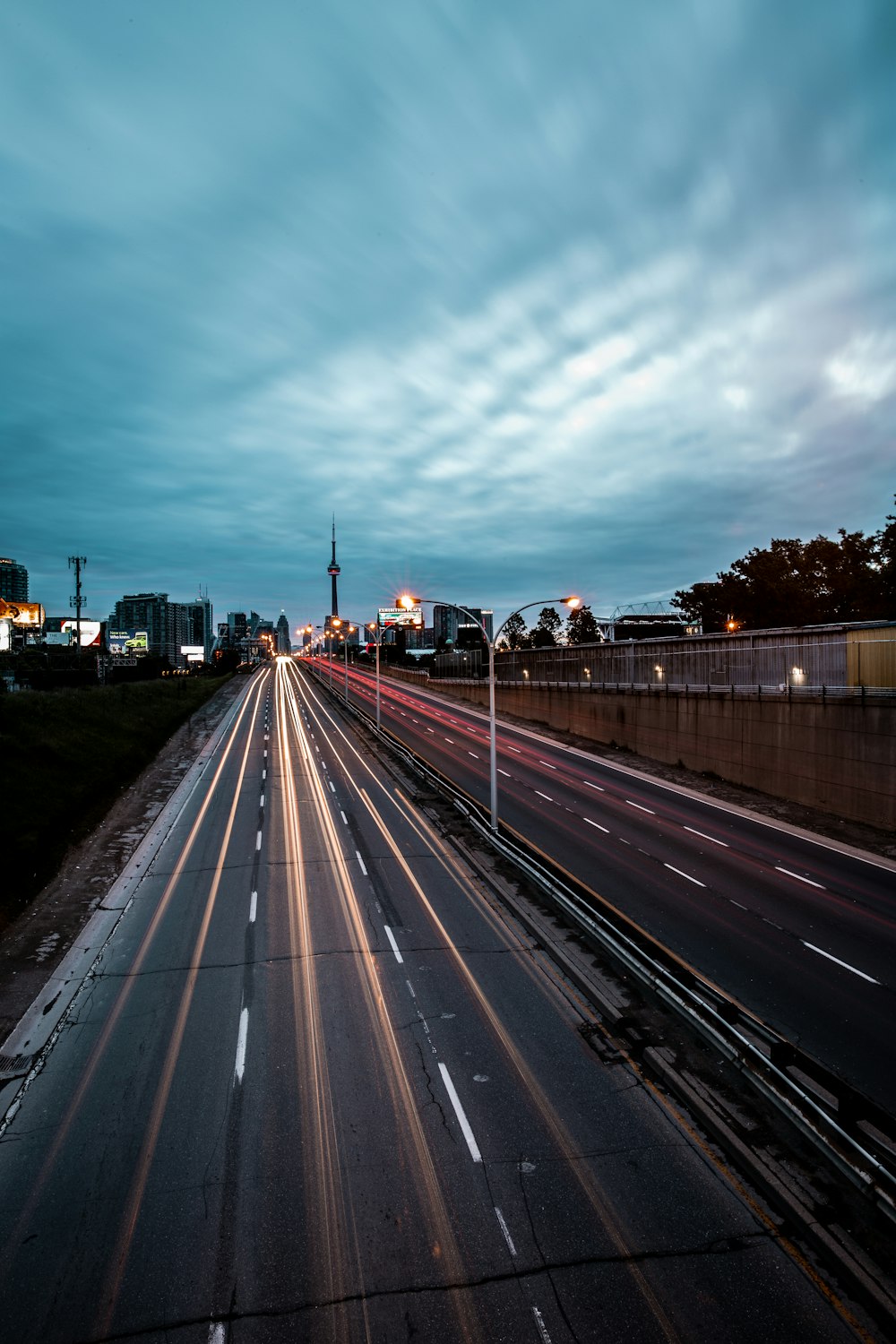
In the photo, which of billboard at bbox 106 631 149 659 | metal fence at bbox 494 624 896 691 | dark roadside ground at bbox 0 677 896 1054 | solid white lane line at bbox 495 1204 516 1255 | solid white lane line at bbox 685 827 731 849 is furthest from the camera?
billboard at bbox 106 631 149 659

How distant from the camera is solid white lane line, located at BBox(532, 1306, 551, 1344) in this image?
270 inches

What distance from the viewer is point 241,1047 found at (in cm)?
1224

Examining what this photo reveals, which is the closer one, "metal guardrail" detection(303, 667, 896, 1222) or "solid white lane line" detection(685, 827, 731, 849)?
"metal guardrail" detection(303, 667, 896, 1222)

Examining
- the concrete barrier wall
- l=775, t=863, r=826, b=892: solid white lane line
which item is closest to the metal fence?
the concrete barrier wall

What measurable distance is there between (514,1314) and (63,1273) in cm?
535

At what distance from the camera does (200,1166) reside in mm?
9312

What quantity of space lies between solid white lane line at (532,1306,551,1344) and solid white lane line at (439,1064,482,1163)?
2.28 m

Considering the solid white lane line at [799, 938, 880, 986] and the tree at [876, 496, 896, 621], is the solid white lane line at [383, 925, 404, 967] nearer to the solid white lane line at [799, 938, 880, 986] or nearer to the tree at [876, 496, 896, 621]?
the solid white lane line at [799, 938, 880, 986]

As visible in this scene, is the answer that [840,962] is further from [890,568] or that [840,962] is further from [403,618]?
[403,618]

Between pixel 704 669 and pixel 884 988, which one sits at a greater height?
pixel 704 669

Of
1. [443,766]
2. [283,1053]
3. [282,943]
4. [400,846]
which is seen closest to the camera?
[283,1053]

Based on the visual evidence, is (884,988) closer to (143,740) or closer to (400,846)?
(400,846)

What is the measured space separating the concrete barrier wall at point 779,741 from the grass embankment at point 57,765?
31.9m

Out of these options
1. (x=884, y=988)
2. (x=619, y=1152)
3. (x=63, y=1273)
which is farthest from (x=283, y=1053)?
(x=884, y=988)
